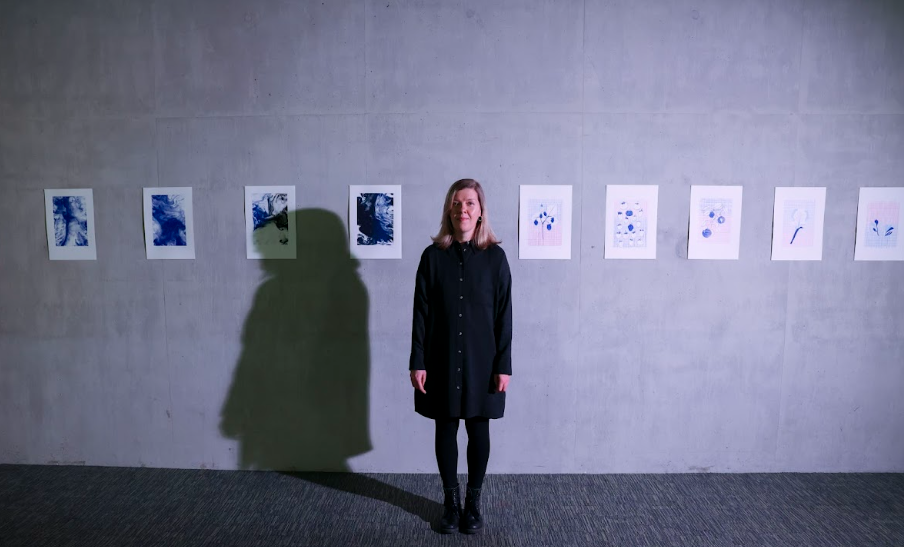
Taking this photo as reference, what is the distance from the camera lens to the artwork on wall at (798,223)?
9.93ft

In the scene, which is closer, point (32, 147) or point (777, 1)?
point (777, 1)

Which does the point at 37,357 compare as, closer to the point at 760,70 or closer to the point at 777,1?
the point at 760,70

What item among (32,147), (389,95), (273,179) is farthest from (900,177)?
(32,147)

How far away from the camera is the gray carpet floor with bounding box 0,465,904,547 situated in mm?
2488

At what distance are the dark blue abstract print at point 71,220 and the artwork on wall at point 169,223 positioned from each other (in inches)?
16.1

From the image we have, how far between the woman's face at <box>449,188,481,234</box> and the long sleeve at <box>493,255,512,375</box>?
0.85 ft

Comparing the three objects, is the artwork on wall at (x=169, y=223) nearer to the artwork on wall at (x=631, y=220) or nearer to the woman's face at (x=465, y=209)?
the woman's face at (x=465, y=209)

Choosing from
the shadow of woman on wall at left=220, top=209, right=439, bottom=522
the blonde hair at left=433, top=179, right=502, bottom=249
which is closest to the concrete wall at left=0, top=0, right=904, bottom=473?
the shadow of woman on wall at left=220, top=209, right=439, bottom=522

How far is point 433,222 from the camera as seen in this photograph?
306 centimetres

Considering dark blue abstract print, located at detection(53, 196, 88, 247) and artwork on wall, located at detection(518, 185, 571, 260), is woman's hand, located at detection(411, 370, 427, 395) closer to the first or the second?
artwork on wall, located at detection(518, 185, 571, 260)

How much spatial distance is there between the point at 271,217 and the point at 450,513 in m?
2.01

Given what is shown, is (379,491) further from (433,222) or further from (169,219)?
(169,219)

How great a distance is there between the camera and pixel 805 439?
314cm

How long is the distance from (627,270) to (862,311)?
4.87 feet
